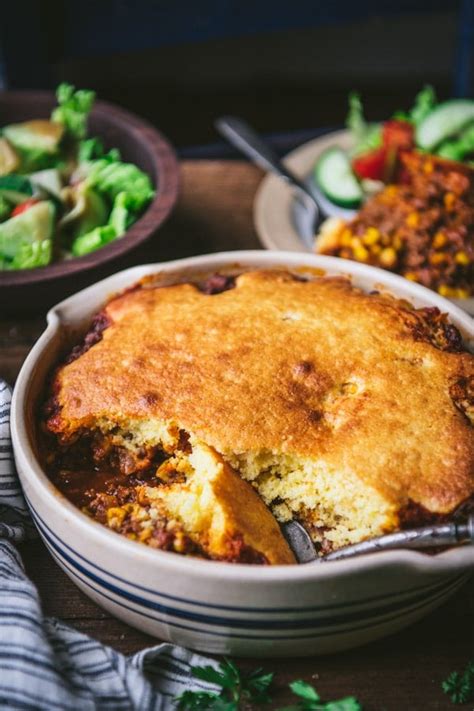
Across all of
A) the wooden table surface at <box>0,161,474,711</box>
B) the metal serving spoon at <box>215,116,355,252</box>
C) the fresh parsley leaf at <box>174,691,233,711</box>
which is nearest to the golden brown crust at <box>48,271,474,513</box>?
the wooden table surface at <box>0,161,474,711</box>

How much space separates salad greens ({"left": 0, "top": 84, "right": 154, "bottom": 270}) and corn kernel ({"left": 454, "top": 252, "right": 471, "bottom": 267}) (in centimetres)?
117

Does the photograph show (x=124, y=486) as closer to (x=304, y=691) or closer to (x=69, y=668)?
(x=69, y=668)

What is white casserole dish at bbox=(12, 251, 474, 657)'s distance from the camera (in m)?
1.75

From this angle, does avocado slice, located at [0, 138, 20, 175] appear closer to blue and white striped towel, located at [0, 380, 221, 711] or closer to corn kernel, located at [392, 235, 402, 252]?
corn kernel, located at [392, 235, 402, 252]

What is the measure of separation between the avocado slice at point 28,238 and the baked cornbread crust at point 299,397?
0.51 m

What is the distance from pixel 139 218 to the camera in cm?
311

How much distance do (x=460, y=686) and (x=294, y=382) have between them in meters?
0.84

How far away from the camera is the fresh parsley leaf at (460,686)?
189 cm

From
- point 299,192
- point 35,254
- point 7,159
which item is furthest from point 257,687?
point 7,159

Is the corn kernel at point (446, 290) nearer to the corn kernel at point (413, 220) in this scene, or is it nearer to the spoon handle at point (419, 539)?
the corn kernel at point (413, 220)

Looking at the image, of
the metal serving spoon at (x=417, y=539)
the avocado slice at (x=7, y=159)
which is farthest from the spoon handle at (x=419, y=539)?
the avocado slice at (x=7, y=159)

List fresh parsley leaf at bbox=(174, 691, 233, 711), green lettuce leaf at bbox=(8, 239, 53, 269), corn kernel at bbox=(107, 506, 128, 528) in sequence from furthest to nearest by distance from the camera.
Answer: green lettuce leaf at bbox=(8, 239, 53, 269), corn kernel at bbox=(107, 506, 128, 528), fresh parsley leaf at bbox=(174, 691, 233, 711)

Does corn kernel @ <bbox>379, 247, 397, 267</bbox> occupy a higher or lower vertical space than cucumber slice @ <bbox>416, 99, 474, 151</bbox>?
lower

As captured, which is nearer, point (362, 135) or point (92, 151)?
point (92, 151)
